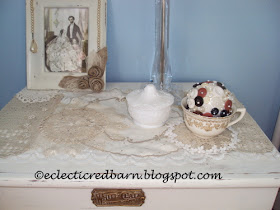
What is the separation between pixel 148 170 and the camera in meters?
0.64

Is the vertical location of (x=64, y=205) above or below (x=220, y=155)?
below

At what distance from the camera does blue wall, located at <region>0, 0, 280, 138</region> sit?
107cm

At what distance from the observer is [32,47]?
1.01 metres

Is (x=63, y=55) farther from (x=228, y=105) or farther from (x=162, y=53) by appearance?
(x=228, y=105)

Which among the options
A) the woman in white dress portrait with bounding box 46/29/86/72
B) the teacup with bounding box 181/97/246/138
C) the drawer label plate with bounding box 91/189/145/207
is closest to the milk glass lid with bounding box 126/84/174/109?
the teacup with bounding box 181/97/246/138

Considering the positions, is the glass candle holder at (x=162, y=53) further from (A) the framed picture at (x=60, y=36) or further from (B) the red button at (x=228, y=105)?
(B) the red button at (x=228, y=105)

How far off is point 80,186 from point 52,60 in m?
0.57

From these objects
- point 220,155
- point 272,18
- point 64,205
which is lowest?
point 64,205

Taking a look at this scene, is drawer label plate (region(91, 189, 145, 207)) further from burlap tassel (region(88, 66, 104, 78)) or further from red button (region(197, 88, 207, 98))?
burlap tassel (region(88, 66, 104, 78))

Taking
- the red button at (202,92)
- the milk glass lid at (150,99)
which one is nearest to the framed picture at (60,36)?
the milk glass lid at (150,99)

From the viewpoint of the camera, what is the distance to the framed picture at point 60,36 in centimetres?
101

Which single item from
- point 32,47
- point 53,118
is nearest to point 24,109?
point 53,118

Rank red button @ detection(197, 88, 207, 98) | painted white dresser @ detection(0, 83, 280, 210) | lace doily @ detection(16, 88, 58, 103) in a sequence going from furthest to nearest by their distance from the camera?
lace doily @ detection(16, 88, 58, 103), red button @ detection(197, 88, 207, 98), painted white dresser @ detection(0, 83, 280, 210)

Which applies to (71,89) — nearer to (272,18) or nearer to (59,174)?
(59,174)
